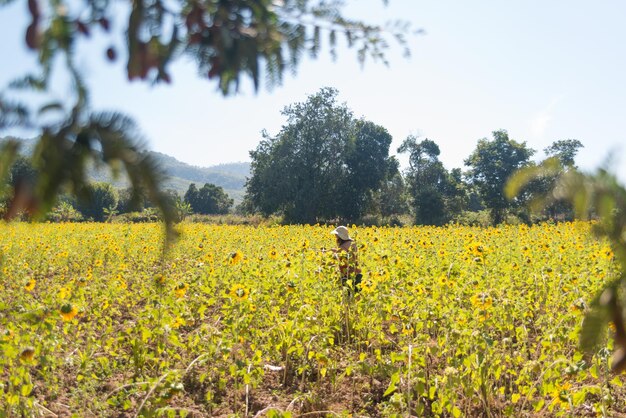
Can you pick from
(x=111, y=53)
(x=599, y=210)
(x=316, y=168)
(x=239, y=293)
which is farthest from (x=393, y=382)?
(x=316, y=168)

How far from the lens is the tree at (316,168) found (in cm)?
3472

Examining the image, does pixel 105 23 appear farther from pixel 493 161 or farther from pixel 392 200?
pixel 392 200

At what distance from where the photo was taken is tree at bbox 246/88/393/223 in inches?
1367

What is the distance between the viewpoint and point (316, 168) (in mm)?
A: 35938

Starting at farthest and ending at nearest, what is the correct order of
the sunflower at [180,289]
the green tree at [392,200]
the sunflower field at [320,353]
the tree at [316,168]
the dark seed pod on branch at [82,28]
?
the green tree at [392,200], the tree at [316,168], the sunflower at [180,289], the sunflower field at [320,353], the dark seed pod on branch at [82,28]

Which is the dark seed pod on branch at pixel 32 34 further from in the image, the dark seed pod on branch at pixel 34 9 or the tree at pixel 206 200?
the tree at pixel 206 200

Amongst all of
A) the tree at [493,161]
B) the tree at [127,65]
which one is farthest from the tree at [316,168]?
the tree at [127,65]

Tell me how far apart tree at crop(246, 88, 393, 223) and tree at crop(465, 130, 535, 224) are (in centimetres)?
891

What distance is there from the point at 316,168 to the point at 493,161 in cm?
1517

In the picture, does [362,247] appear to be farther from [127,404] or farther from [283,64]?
[283,64]

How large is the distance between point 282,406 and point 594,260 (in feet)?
14.6

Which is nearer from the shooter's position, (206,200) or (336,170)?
(336,170)

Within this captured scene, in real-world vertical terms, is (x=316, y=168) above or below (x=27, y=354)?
above

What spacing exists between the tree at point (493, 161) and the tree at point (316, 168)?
891 centimetres
